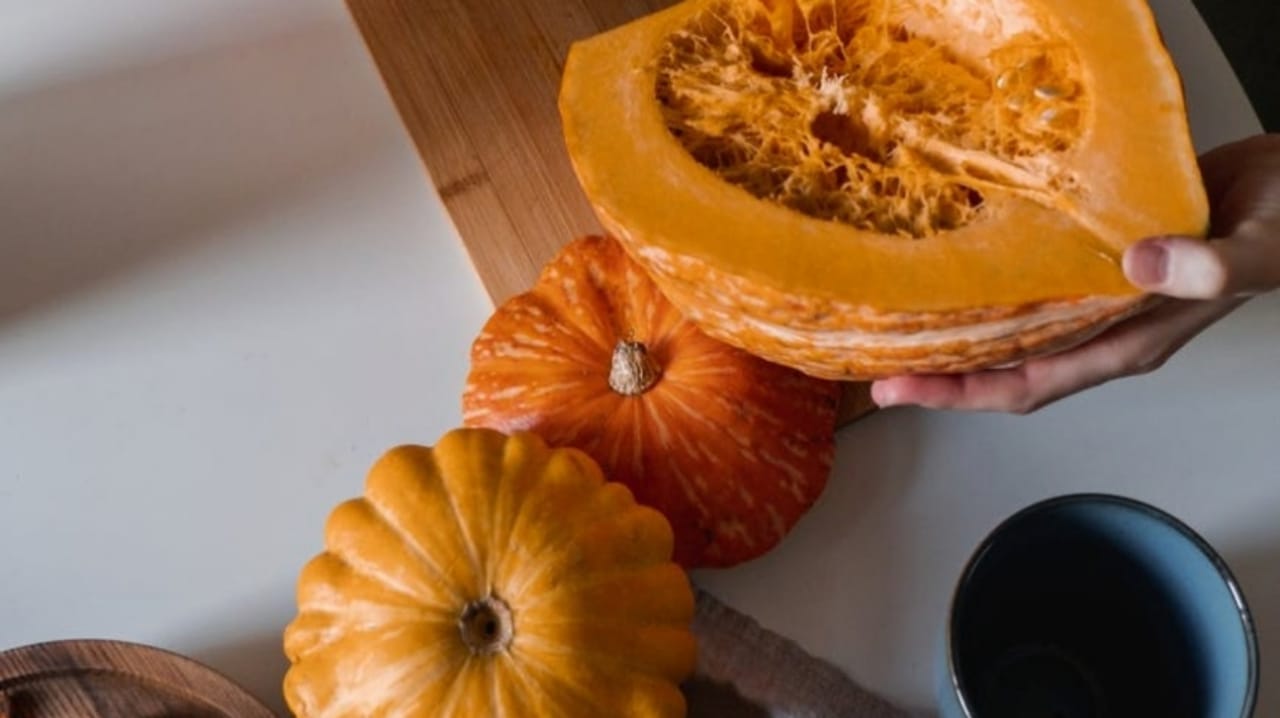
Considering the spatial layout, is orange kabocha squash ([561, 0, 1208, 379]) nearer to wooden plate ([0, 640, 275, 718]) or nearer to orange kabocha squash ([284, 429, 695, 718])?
orange kabocha squash ([284, 429, 695, 718])

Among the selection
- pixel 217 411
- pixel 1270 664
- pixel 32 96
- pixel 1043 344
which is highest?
pixel 32 96

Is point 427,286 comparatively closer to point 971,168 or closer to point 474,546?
point 474,546

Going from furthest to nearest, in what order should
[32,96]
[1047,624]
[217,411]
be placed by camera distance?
1. [32,96]
2. [217,411]
3. [1047,624]


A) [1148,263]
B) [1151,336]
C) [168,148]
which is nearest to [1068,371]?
[1151,336]

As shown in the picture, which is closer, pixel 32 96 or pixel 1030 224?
pixel 1030 224

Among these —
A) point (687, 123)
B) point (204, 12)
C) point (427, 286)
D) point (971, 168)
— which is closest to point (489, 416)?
point (427, 286)

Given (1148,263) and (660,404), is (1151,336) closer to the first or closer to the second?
(1148,263)

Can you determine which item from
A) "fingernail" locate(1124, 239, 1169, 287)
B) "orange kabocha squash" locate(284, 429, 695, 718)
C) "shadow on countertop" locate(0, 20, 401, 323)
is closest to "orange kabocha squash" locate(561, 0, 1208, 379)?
"fingernail" locate(1124, 239, 1169, 287)
